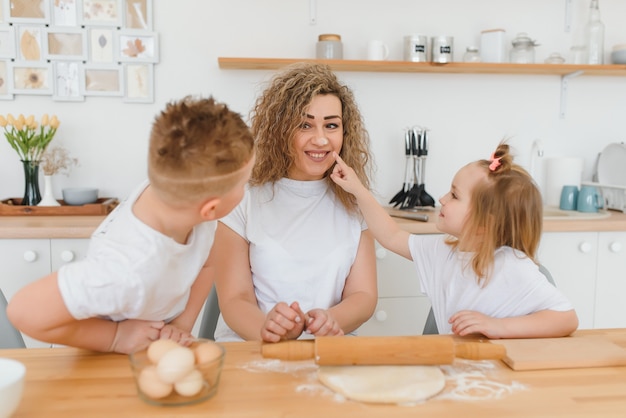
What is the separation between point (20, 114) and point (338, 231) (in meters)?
1.70

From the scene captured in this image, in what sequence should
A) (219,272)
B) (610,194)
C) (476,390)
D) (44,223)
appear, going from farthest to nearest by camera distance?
(610,194), (44,223), (219,272), (476,390)

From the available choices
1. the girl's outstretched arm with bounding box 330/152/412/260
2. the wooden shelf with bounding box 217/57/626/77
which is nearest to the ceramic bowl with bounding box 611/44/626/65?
the wooden shelf with bounding box 217/57/626/77

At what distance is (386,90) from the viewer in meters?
2.76

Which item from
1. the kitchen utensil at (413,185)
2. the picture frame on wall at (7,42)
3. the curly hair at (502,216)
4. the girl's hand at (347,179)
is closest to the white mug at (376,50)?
the kitchen utensil at (413,185)

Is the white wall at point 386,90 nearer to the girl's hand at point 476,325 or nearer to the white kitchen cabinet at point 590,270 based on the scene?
the white kitchen cabinet at point 590,270

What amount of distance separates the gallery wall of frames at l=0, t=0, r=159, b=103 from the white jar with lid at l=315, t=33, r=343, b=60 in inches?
29.2

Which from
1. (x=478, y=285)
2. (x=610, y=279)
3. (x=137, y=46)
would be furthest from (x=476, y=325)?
(x=137, y=46)

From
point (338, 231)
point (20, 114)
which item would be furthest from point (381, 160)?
point (20, 114)

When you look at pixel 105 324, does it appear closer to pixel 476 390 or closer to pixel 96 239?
pixel 96 239

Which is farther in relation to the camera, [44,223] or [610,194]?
[610,194]

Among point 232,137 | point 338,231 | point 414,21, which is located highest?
point 414,21

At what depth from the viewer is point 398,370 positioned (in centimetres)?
90

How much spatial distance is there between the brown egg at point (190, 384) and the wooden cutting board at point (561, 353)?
50cm

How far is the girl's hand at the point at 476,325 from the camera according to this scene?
1109 millimetres
